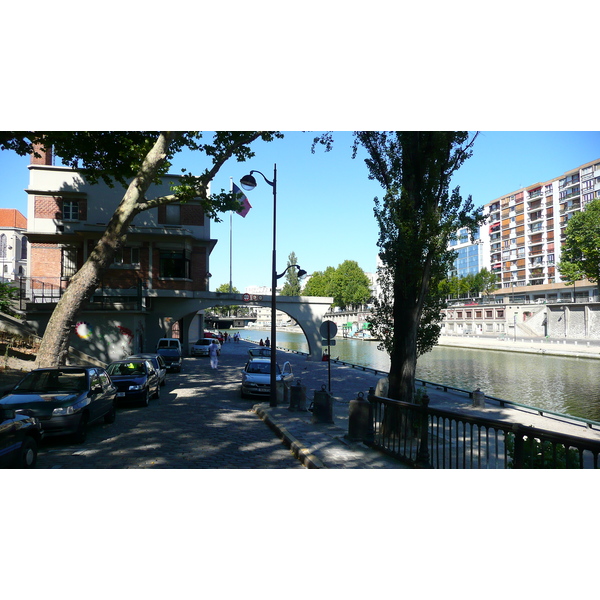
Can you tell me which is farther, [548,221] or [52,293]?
[548,221]

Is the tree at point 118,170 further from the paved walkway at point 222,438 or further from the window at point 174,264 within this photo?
the window at point 174,264

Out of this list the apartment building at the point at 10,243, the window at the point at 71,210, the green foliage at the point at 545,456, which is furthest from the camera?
the apartment building at the point at 10,243

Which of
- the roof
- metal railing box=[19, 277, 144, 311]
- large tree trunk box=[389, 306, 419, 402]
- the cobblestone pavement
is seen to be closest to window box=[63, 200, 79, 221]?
metal railing box=[19, 277, 144, 311]

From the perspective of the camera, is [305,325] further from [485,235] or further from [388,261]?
[485,235]

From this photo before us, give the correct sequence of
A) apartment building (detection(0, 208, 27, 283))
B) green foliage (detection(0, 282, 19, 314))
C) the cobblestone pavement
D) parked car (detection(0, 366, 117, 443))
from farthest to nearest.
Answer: apartment building (detection(0, 208, 27, 283)), green foliage (detection(0, 282, 19, 314)), parked car (detection(0, 366, 117, 443)), the cobblestone pavement

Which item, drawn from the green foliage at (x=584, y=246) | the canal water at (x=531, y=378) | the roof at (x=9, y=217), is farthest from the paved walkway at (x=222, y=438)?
the roof at (x=9, y=217)

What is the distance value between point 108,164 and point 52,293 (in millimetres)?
13052

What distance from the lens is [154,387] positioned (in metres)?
15.2

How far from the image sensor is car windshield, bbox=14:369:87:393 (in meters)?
9.33

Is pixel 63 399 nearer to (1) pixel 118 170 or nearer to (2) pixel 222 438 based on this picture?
(2) pixel 222 438

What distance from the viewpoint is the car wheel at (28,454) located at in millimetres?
6805

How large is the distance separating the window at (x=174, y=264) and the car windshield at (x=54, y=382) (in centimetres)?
2163

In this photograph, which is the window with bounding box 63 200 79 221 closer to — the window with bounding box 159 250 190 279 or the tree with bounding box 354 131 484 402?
the window with bounding box 159 250 190 279

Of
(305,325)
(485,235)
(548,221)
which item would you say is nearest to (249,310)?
(485,235)
